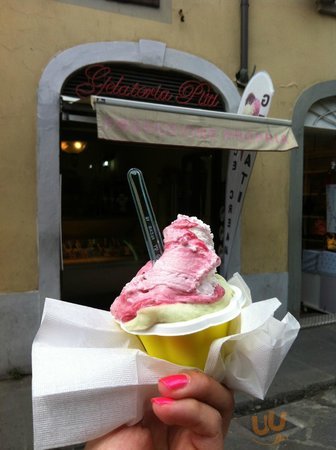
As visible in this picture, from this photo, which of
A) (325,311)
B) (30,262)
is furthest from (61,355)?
(325,311)

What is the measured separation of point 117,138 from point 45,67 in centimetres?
153

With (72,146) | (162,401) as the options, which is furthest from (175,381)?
(72,146)

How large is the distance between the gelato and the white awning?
9.99 ft

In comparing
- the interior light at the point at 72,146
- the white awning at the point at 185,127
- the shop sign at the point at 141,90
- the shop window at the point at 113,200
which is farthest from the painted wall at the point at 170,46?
the interior light at the point at 72,146

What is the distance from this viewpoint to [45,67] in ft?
17.1

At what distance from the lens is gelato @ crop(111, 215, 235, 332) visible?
1.37 m

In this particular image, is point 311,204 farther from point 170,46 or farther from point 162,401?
point 162,401

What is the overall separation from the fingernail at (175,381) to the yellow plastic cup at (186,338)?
0.34 feet

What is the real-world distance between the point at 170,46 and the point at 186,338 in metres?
5.37

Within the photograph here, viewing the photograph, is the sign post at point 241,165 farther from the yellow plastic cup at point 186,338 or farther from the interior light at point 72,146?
the yellow plastic cup at point 186,338

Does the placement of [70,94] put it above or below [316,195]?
above

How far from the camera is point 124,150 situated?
8070 millimetres

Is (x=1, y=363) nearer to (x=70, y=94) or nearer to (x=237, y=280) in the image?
(x=70, y=94)
